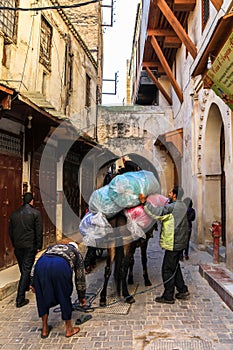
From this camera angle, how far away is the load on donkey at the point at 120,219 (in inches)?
162

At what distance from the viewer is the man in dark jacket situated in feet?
14.1

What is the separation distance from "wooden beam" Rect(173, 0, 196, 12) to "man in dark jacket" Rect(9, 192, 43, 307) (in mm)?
7891

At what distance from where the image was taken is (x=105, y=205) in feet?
13.8

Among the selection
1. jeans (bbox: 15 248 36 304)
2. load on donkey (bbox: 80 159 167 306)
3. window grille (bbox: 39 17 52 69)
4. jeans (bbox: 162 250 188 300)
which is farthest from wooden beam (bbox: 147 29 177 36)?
jeans (bbox: 15 248 36 304)

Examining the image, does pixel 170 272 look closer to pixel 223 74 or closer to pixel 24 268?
pixel 24 268

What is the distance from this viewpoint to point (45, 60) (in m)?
9.21

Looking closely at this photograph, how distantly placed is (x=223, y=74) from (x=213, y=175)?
3.59 m

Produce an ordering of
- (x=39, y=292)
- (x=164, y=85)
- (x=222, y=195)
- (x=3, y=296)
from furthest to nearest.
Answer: (x=164, y=85), (x=222, y=195), (x=3, y=296), (x=39, y=292)

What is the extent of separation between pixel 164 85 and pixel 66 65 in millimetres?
5130

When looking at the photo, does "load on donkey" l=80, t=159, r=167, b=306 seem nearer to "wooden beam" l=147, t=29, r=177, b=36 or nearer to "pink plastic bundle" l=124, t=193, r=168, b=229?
"pink plastic bundle" l=124, t=193, r=168, b=229

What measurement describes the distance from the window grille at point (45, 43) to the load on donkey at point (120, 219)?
632 centimetres

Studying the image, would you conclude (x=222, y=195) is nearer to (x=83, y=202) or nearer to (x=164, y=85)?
(x=83, y=202)

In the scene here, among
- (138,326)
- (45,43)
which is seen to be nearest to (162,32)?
(45,43)

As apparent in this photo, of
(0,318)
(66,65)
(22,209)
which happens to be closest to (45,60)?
(66,65)
